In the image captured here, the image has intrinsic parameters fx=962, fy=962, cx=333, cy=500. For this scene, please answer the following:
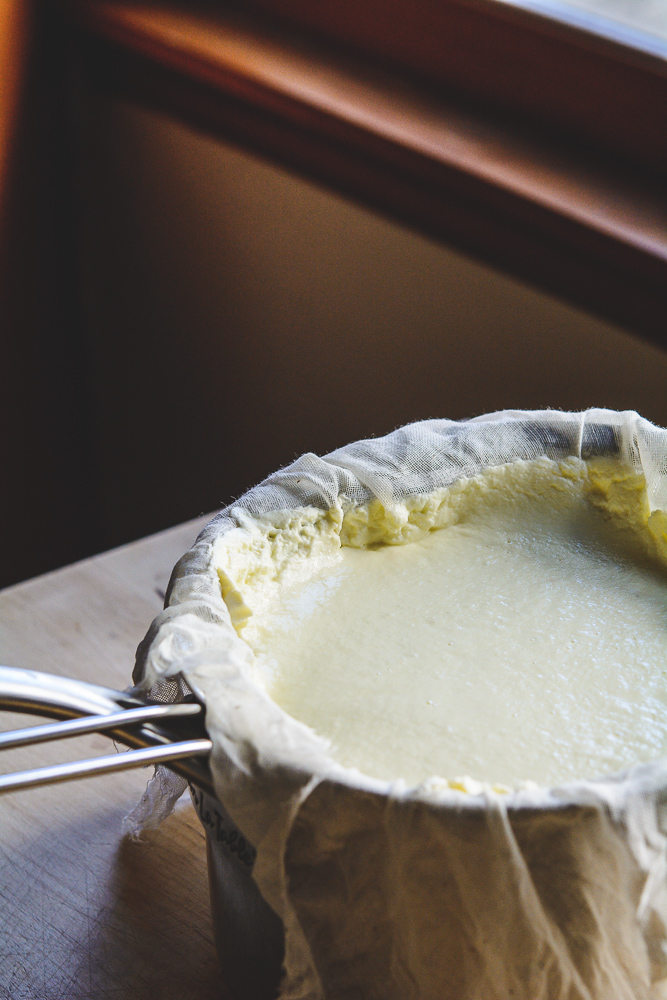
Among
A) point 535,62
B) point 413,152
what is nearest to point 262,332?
point 413,152

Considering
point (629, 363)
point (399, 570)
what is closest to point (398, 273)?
point (629, 363)

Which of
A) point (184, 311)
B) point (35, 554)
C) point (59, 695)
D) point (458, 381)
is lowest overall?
point (35, 554)

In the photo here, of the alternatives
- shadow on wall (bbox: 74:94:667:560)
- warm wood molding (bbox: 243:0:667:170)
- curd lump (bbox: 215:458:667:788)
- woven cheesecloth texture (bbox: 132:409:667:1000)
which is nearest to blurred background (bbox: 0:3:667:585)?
shadow on wall (bbox: 74:94:667:560)

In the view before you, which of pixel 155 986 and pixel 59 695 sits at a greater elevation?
pixel 59 695

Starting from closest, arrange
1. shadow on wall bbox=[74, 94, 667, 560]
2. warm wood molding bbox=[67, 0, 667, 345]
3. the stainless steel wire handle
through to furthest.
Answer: the stainless steel wire handle < warm wood molding bbox=[67, 0, 667, 345] < shadow on wall bbox=[74, 94, 667, 560]

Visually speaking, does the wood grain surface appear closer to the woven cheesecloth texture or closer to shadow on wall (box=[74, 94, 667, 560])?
the woven cheesecloth texture

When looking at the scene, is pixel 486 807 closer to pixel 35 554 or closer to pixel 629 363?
pixel 629 363

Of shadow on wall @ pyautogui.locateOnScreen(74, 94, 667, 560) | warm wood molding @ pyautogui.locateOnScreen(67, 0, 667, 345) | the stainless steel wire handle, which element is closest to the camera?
the stainless steel wire handle

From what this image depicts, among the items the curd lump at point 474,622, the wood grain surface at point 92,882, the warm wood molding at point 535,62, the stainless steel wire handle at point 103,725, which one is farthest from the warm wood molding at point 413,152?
the stainless steel wire handle at point 103,725
